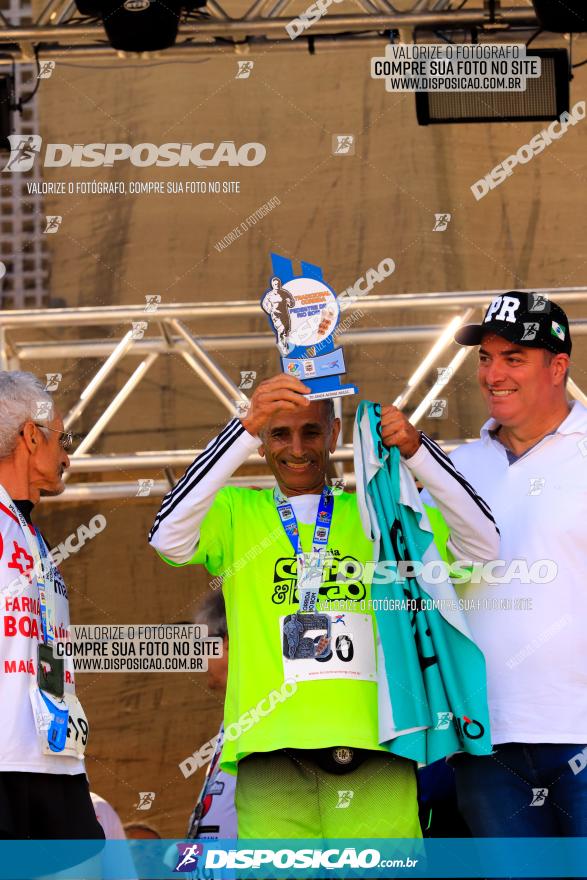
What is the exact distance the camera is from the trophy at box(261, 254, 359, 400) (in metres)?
2.87

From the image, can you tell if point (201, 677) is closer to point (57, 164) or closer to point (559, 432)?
point (57, 164)

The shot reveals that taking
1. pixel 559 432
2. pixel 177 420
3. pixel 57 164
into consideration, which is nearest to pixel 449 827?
pixel 559 432

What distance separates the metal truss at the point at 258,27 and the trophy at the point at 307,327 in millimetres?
1811

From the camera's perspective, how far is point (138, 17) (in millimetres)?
4336

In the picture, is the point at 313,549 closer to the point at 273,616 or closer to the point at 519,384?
the point at 273,616

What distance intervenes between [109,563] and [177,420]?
0.71 m

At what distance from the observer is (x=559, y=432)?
10.3ft

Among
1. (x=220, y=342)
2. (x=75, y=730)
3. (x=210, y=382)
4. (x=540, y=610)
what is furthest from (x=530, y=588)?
(x=220, y=342)

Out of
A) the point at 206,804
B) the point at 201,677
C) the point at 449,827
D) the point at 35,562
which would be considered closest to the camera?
the point at 35,562

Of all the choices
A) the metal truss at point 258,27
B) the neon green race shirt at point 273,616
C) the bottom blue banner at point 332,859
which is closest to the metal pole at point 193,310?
the metal truss at point 258,27

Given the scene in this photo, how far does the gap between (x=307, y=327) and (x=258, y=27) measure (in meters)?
1.98

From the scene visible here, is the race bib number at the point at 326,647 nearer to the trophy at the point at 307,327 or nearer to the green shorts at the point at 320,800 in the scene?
the green shorts at the point at 320,800

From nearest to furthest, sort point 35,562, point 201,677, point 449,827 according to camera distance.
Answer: point 35,562 → point 449,827 → point 201,677

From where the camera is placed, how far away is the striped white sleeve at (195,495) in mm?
2781
